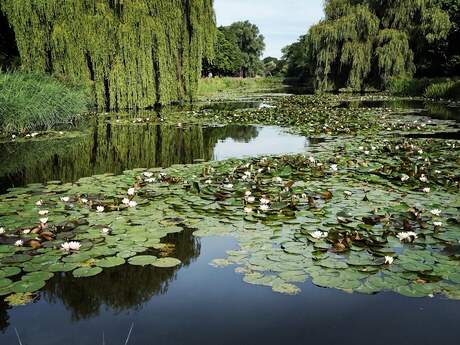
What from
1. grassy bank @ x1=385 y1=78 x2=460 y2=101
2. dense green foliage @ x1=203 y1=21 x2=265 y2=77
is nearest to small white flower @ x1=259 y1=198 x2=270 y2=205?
grassy bank @ x1=385 y1=78 x2=460 y2=101

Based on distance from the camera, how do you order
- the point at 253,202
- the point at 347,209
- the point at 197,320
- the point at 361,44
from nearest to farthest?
the point at 197,320 → the point at 347,209 → the point at 253,202 → the point at 361,44

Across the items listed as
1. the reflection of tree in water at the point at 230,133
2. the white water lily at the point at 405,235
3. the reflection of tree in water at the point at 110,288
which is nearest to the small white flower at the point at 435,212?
the white water lily at the point at 405,235

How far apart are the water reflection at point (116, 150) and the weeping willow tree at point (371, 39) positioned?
1831 centimetres

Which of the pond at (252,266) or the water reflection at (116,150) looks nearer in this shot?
the pond at (252,266)

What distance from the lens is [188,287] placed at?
9.15 ft

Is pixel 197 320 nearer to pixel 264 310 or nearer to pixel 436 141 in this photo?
pixel 264 310

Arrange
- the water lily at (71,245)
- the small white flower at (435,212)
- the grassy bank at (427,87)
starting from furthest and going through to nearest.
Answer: the grassy bank at (427,87), the small white flower at (435,212), the water lily at (71,245)

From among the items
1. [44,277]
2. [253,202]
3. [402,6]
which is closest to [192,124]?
[253,202]

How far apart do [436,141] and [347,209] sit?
5.32 m

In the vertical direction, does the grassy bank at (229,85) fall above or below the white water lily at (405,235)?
above

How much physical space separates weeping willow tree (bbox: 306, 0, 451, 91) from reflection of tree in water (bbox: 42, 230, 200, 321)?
Result: 26.8 m

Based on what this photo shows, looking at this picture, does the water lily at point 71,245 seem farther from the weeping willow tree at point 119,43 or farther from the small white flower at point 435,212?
the weeping willow tree at point 119,43

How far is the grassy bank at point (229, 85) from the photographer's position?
122ft

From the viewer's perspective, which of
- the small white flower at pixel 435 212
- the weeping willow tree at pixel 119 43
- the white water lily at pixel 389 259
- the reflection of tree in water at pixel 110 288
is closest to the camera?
the reflection of tree in water at pixel 110 288
